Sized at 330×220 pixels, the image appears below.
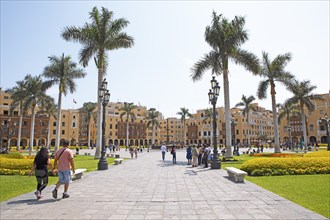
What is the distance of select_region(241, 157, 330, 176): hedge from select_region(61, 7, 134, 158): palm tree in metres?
16.3

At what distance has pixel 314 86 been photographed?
1582 inches

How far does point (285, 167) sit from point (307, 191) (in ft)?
14.4

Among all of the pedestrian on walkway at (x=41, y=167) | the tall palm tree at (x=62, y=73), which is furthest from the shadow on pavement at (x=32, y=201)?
the tall palm tree at (x=62, y=73)

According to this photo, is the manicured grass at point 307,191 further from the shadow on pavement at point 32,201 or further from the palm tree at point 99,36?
the palm tree at point 99,36

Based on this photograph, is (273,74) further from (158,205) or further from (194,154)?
(158,205)

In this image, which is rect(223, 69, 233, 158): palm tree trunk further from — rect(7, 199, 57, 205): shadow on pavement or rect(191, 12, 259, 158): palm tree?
rect(7, 199, 57, 205): shadow on pavement

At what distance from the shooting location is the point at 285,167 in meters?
12.6

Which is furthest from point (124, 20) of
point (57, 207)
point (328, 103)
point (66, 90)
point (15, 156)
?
point (328, 103)

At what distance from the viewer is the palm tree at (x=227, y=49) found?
2198cm

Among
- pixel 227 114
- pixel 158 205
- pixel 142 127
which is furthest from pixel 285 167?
pixel 142 127

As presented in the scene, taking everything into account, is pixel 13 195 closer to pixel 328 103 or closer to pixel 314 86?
pixel 314 86

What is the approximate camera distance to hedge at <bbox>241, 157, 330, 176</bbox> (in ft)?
40.7

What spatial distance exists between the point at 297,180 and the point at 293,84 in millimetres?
20009

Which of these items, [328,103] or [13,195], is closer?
[13,195]
